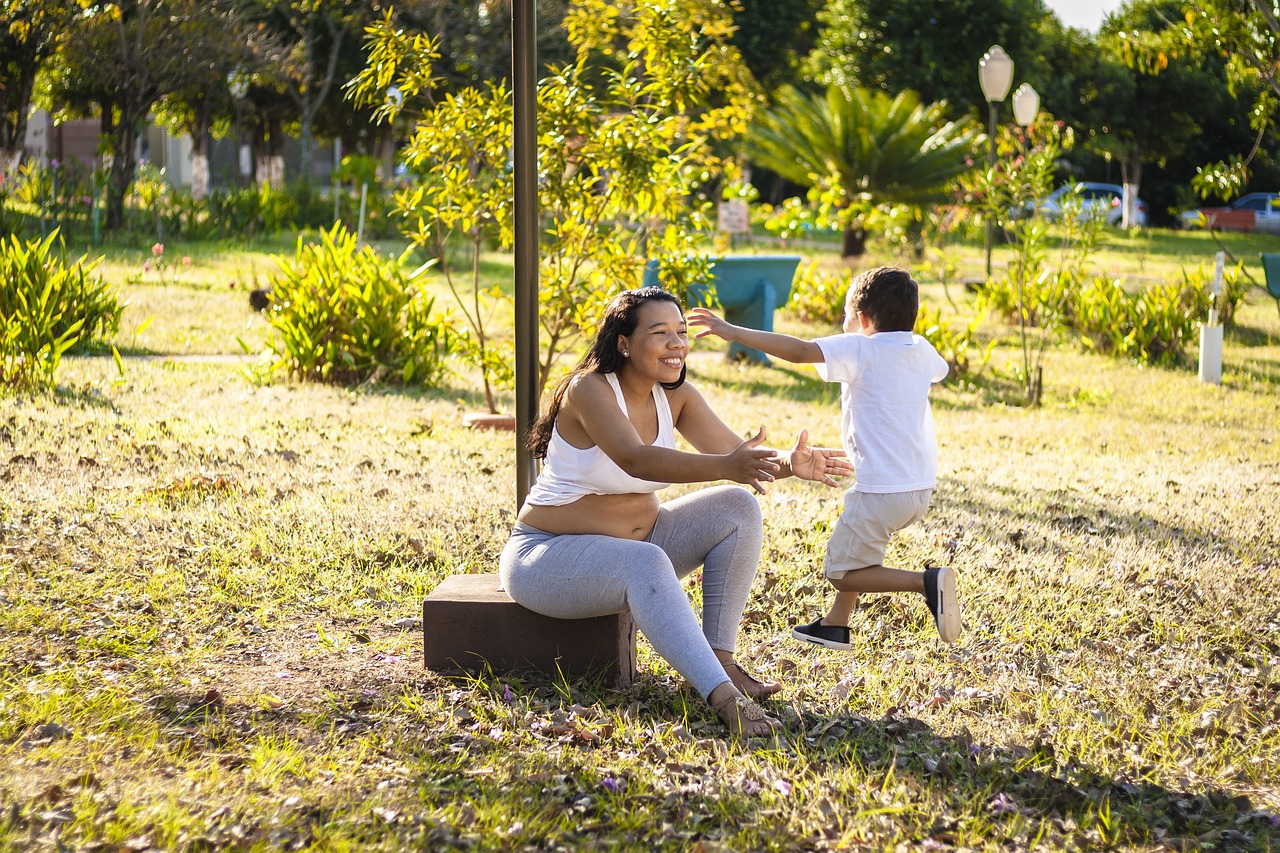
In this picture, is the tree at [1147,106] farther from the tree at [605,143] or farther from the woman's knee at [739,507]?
the woman's knee at [739,507]

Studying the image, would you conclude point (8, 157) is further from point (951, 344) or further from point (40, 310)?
point (951, 344)

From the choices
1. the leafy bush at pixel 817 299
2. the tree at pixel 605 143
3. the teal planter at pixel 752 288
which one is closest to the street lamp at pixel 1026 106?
the teal planter at pixel 752 288

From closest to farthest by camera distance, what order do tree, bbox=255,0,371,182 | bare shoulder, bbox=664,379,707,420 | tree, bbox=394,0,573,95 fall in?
bare shoulder, bbox=664,379,707,420, tree, bbox=255,0,371,182, tree, bbox=394,0,573,95

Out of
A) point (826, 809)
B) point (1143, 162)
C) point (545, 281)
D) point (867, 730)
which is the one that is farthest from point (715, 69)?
point (1143, 162)

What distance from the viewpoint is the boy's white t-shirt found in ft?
12.6

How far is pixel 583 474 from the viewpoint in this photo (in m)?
3.51

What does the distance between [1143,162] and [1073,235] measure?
34812 millimetres

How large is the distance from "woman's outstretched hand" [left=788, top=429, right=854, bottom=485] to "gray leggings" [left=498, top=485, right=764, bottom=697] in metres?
0.21

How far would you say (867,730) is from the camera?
11.4 feet

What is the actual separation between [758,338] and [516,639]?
3.57 feet

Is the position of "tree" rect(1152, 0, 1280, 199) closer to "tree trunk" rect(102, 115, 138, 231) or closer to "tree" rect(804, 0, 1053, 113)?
"tree trunk" rect(102, 115, 138, 231)

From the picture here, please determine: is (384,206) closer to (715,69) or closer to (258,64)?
(258,64)

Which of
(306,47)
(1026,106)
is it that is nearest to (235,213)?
(306,47)

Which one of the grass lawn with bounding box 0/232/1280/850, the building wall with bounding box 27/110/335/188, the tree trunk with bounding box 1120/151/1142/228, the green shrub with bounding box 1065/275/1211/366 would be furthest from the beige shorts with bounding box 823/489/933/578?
the building wall with bounding box 27/110/335/188
